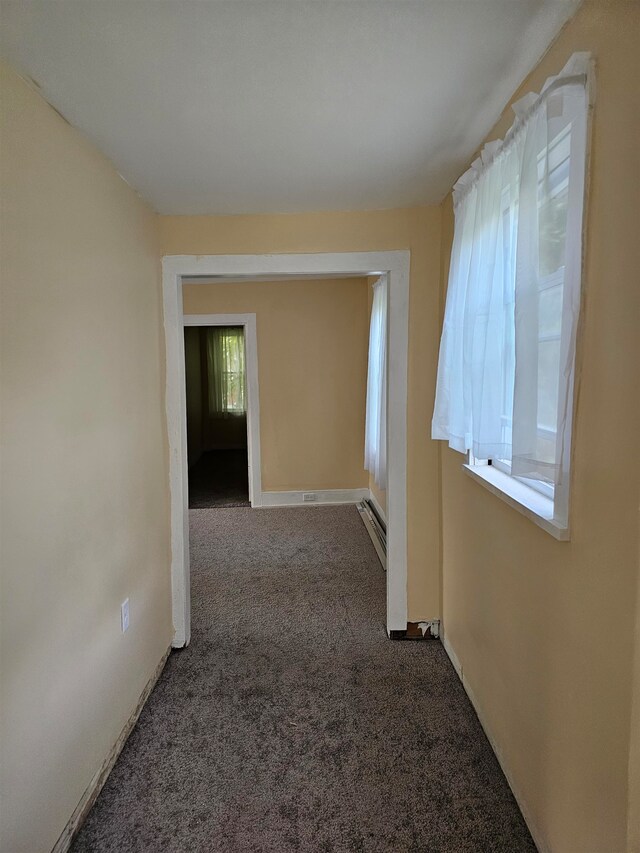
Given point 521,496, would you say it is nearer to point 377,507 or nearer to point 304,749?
point 304,749

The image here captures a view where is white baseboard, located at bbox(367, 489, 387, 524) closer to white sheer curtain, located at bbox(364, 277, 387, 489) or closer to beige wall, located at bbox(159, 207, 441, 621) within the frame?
white sheer curtain, located at bbox(364, 277, 387, 489)

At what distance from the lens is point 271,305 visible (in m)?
5.17

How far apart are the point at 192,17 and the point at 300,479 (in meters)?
4.52

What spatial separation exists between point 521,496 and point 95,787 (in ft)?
5.75

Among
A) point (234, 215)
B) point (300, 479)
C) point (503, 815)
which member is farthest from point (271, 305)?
point (503, 815)

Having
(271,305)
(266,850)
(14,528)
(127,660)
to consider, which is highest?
(271,305)

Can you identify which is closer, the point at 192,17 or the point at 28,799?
the point at 192,17

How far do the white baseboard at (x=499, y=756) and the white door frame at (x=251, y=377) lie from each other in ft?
9.97

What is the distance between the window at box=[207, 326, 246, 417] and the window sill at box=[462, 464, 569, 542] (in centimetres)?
674

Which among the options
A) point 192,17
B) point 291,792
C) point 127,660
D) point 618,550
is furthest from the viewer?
point 127,660

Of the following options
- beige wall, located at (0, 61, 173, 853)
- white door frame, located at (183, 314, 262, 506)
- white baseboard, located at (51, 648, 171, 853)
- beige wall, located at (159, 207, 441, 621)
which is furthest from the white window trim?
white door frame, located at (183, 314, 262, 506)

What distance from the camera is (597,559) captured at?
1121 millimetres

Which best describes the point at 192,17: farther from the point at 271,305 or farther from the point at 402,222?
the point at 271,305

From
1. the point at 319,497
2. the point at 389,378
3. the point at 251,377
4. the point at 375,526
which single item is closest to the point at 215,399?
the point at 251,377
